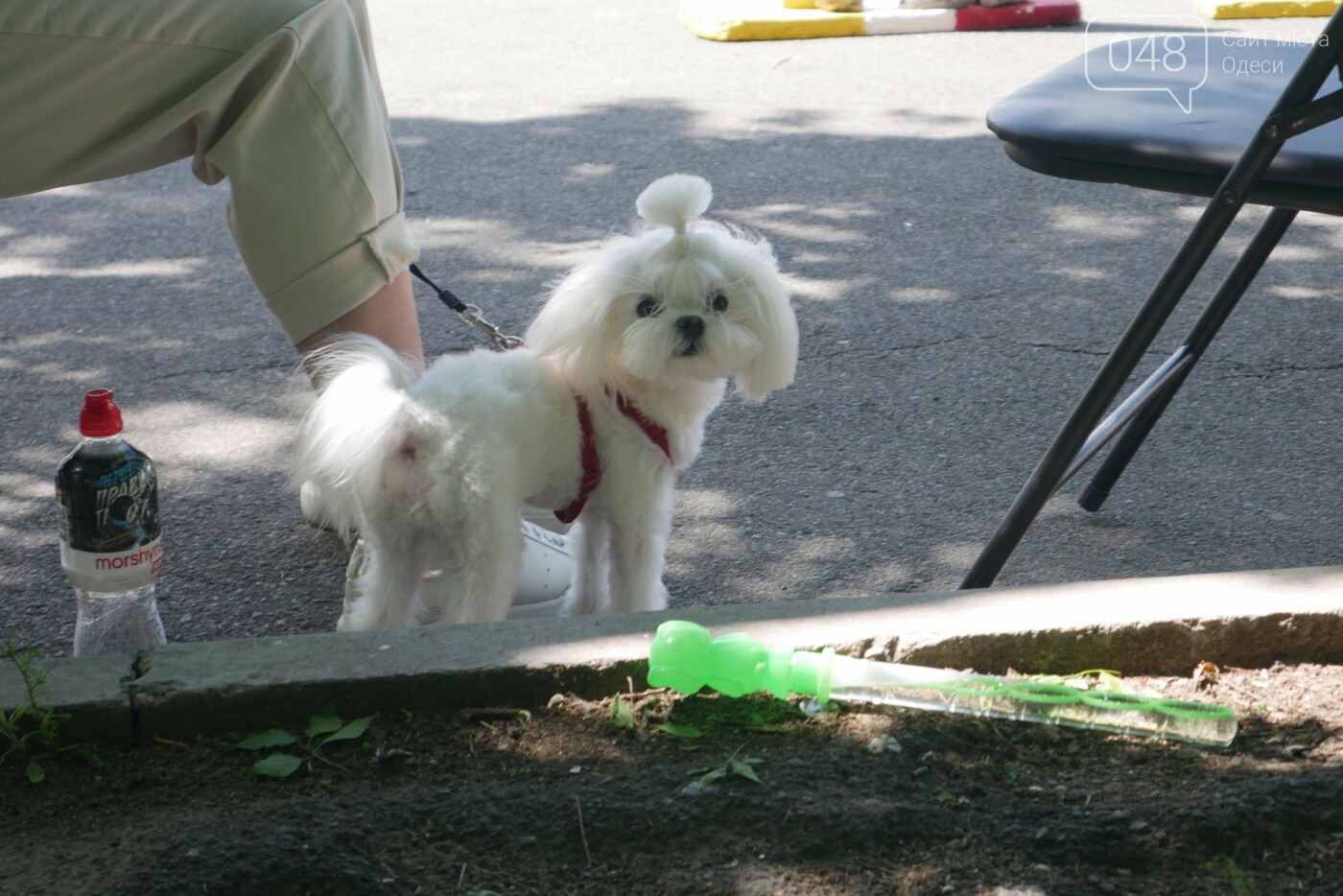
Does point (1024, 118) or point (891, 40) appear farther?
point (891, 40)

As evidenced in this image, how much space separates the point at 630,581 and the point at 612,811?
3.02ft

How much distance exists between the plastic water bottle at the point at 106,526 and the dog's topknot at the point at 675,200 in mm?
945

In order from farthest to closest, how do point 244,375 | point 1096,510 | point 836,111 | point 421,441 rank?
point 836,111, point 244,375, point 1096,510, point 421,441

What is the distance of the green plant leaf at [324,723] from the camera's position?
172cm

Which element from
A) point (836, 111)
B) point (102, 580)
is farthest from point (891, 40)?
point (102, 580)

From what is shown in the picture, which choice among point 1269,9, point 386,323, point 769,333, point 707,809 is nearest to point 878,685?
point 707,809

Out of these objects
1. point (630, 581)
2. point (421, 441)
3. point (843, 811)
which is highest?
point (421, 441)

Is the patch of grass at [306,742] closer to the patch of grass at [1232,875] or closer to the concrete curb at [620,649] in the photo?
the concrete curb at [620,649]

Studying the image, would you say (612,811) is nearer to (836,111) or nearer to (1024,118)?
(1024,118)

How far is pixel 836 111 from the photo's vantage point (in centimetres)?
594

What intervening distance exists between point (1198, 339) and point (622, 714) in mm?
1582

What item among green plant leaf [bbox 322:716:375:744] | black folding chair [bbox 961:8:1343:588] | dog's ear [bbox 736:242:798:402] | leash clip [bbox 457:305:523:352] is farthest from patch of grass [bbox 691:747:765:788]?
leash clip [bbox 457:305:523:352]

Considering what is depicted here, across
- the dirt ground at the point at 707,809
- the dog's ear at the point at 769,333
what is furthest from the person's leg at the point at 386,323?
the dirt ground at the point at 707,809

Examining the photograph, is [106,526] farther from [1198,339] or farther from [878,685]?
[1198,339]
